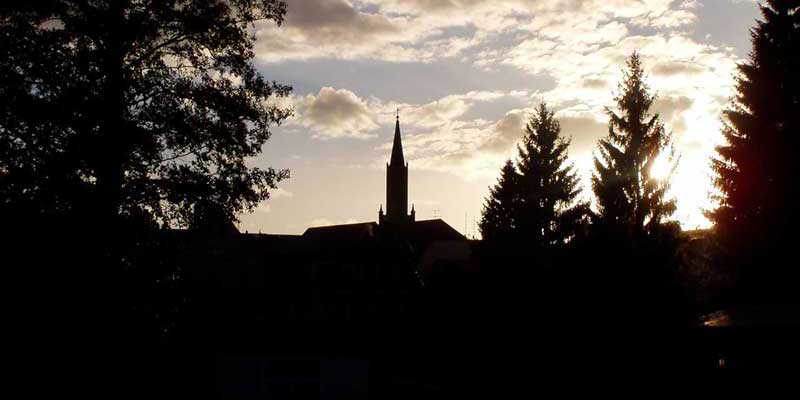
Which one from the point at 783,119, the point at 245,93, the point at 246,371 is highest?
the point at 783,119

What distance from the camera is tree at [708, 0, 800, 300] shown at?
86.8 feet

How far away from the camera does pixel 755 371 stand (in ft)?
58.4

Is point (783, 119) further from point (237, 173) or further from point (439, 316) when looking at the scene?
point (237, 173)

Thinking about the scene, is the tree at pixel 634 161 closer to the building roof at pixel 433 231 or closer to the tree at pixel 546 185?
the tree at pixel 546 185

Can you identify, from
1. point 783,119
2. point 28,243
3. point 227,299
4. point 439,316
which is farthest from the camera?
point 227,299

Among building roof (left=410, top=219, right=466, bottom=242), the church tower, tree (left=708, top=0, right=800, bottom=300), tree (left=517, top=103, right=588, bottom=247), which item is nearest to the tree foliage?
tree (left=517, top=103, right=588, bottom=247)

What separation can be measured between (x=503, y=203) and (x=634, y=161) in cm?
1046

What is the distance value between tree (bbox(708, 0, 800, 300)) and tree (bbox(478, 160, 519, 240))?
11389 mm

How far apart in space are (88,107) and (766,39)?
1022 inches

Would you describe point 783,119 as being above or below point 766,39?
below

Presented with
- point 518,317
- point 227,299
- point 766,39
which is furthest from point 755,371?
point 227,299

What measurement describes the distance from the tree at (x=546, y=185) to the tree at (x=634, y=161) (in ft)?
17.3

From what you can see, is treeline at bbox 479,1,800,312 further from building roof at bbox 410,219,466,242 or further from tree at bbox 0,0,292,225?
building roof at bbox 410,219,466,242

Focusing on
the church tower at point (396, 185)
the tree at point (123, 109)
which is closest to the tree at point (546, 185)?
the tree at point (123, 109)
